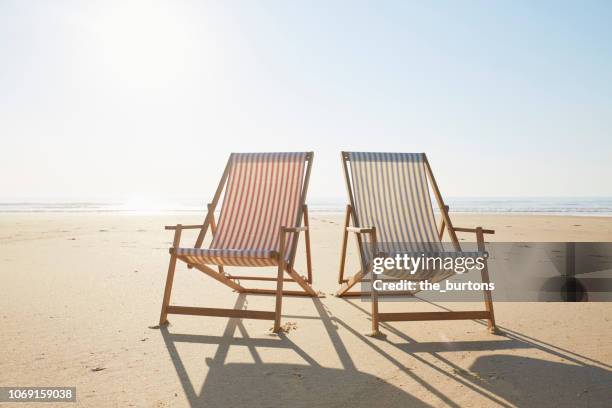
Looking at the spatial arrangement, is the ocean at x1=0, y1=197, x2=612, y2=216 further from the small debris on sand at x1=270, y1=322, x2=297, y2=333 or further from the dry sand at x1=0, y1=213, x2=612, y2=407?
the small debris on sand at x1=270, y1=322, x2=297, y2=333

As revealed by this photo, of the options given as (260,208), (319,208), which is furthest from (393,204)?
(319,208)

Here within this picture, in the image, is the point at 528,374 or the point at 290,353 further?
the point at 290,353

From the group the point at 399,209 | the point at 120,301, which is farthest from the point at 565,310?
the point at 120,301

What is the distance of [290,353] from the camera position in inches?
110

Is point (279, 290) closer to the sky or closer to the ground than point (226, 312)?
closer to the sky

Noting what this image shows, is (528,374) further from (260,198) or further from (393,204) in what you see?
(260,198)

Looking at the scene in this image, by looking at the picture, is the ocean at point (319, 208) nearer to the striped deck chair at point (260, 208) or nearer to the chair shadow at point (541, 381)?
the striped deck chair at point (260, 208)

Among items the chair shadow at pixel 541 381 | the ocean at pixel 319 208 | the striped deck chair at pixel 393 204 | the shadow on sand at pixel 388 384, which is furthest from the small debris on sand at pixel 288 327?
the ocean at pixel 319 208

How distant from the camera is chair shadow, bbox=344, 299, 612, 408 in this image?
213 centimetres

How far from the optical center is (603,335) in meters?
3.17
